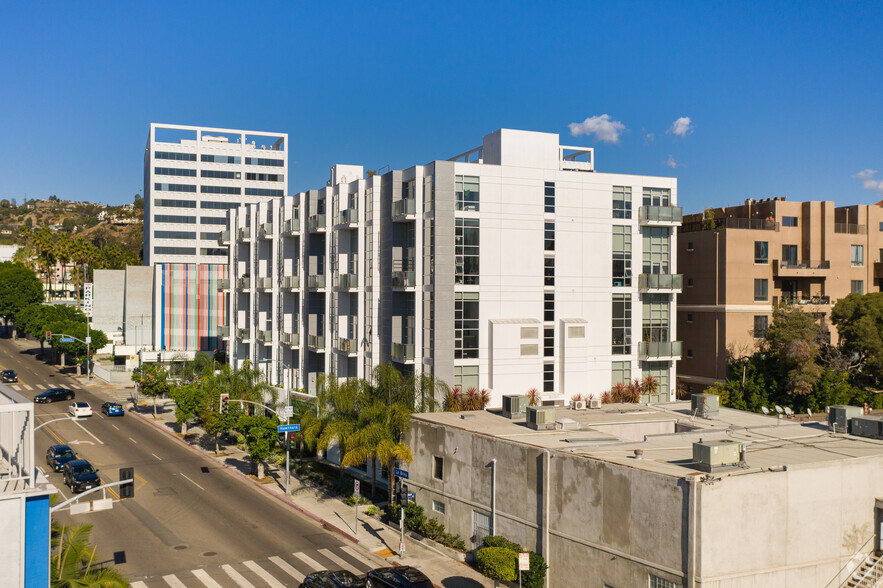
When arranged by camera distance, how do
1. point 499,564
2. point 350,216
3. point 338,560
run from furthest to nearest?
point 350,216 → point 338,560 → point 499,564

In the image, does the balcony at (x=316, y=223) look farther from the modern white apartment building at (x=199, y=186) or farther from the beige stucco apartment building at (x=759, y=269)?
the modern white apartment building at (x=199, y=186)

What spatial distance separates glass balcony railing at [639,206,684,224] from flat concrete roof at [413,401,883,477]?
16081mm

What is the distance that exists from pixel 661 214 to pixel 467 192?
52.0 feet

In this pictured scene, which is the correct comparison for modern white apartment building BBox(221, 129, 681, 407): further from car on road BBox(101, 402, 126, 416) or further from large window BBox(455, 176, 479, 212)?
car on road BBox(101, 402, 126, 416)

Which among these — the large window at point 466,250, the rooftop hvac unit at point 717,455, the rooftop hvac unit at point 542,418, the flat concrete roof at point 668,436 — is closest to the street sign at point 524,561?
the flat concrete roof at point 668,436

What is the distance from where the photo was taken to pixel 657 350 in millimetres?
54062

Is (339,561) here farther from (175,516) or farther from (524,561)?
(175,516)

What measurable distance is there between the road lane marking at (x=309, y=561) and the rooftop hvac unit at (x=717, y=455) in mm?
17025

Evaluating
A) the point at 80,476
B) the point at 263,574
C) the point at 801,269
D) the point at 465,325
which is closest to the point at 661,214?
the point at 465,325

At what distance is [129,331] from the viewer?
105250 millimetres

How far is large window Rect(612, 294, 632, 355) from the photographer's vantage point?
53906 millimetres

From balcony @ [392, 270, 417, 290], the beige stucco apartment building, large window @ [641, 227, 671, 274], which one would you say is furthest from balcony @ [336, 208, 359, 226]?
the beige stucco apartment building

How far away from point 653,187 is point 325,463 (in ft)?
106

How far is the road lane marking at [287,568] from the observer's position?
3033 centimetres
